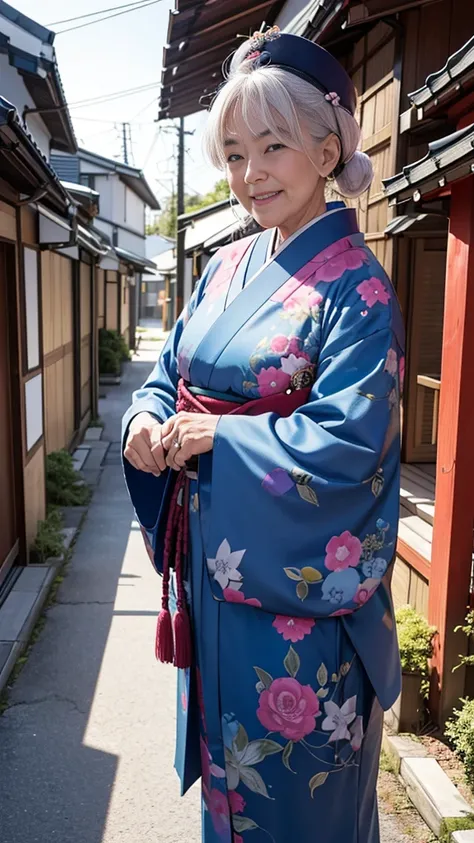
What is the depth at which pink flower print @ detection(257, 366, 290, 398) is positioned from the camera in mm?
1656

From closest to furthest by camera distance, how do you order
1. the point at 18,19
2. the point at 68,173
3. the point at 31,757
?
the point at 31,757 → the point at 18,19 → the point at 68,173

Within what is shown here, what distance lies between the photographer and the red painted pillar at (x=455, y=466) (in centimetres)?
318

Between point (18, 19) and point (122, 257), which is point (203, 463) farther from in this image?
point (122, 257)

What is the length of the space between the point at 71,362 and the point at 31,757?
7975 mm

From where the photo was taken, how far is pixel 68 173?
2217 cm

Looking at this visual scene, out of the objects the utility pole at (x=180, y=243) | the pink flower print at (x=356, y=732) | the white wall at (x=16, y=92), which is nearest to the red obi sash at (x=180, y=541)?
the pink flower print at (x=356, y=732)

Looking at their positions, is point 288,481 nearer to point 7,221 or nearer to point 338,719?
point 338,719

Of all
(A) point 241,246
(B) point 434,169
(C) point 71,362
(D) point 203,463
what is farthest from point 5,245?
(C) point 71,362

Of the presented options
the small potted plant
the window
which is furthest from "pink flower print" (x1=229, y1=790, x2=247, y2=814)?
the window

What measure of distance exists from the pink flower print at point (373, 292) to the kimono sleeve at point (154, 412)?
21.2 inches

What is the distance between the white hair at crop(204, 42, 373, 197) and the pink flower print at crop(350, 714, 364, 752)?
4.44 ft

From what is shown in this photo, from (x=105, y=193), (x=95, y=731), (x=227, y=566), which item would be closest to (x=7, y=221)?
(x=95, y=731)

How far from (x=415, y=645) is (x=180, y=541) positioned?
6.53 ft

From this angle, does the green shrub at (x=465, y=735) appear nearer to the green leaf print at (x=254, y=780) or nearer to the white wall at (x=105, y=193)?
the green leaf print at (x=254, y=780)
